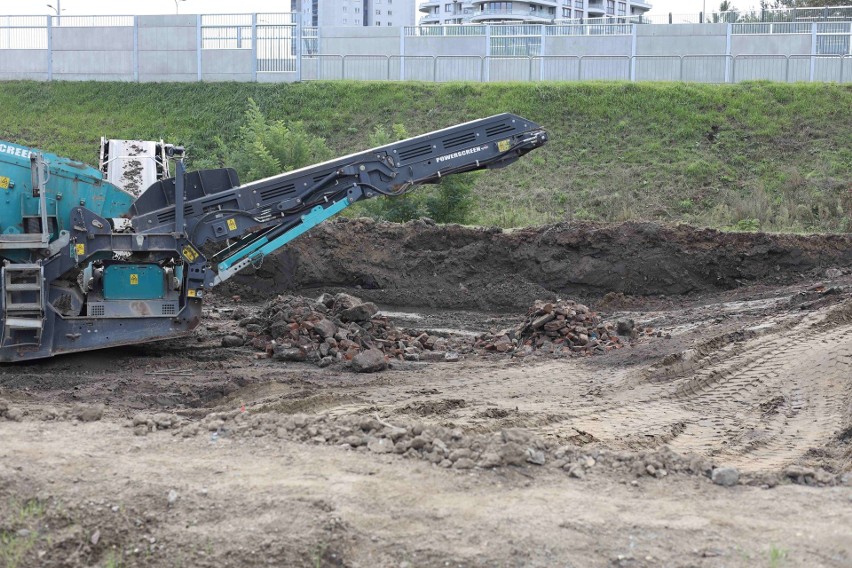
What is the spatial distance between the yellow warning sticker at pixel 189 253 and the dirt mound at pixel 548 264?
6060 mm

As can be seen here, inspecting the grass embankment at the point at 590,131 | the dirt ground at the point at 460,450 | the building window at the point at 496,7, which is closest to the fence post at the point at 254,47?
the grass embankment at the point at 590,131

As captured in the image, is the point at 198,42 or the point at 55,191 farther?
the point at 198,42

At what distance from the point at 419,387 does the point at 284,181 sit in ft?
10.9

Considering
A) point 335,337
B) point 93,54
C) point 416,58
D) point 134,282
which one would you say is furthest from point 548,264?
point 93,54

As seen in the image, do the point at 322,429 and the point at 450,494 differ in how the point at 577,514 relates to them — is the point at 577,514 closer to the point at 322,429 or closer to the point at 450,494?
the point at 450,494

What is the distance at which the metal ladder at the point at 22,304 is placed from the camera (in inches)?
440

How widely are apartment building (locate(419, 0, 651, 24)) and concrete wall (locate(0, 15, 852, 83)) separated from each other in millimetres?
52955

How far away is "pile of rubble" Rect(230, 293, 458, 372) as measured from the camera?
12.5 m

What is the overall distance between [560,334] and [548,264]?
471cm

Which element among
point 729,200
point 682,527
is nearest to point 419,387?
point 682,527

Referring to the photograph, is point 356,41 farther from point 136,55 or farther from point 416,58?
point 136,55

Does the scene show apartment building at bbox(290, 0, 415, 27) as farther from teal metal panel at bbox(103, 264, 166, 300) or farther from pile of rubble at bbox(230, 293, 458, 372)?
teal metal panel at bbox(103, 264, 166, 300)

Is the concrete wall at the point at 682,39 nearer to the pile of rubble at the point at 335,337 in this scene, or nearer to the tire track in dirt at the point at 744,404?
the tire track in dirt at the point at 744,404

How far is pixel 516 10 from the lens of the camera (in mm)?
88562
